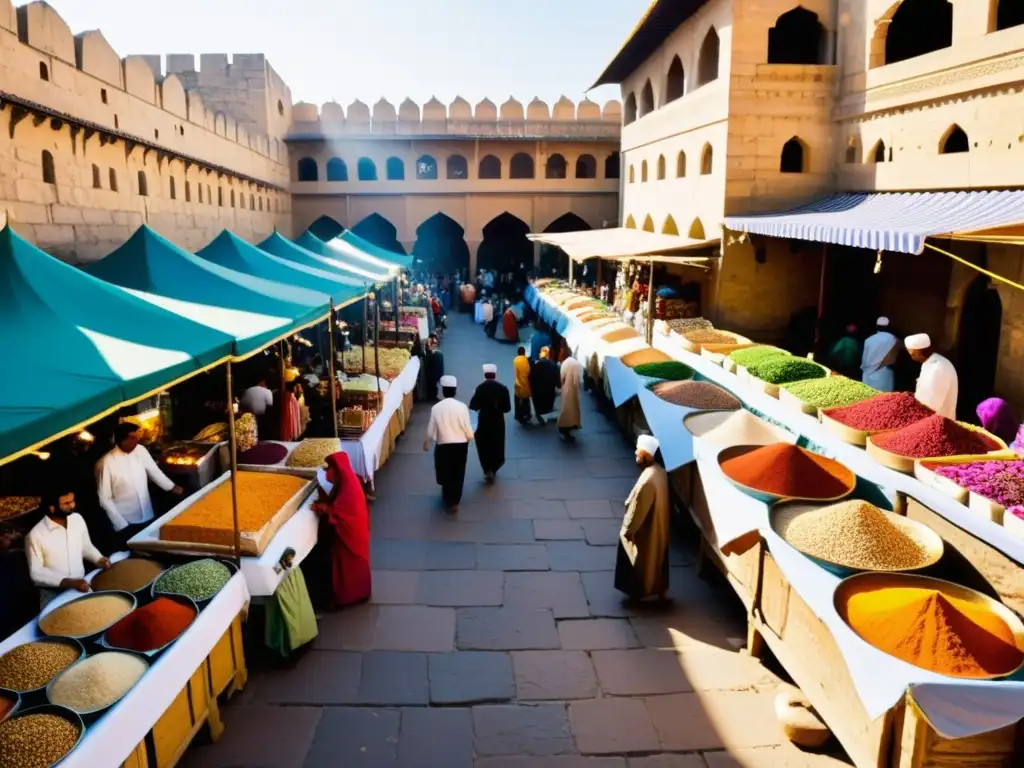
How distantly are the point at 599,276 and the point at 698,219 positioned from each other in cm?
447

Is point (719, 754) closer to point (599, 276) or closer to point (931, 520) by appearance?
point (931, 520)

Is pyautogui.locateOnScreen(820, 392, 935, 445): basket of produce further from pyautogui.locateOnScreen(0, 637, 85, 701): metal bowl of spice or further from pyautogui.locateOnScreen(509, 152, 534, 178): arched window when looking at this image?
pyautogui.locateOnScreen(509, 152, 534, 178): arched window

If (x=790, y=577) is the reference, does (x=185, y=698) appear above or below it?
below

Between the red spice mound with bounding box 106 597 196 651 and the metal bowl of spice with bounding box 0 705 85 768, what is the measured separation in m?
0.57

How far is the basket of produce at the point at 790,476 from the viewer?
17.9ft

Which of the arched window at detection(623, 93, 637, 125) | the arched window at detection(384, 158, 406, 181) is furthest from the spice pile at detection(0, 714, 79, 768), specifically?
the arched window at detection(384, 158, 406, 181)

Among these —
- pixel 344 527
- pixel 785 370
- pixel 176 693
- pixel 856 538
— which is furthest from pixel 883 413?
pixel 176 693

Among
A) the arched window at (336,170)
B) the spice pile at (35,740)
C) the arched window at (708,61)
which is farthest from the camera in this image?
the arched window at (336,170)

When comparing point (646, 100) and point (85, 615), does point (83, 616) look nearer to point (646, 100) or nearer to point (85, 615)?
point (85, 615)

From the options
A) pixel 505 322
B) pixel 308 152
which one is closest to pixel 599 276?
pixel 505 322

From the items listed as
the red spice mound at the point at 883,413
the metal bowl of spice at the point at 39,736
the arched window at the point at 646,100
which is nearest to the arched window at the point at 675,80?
the arched window at the point at 646,100

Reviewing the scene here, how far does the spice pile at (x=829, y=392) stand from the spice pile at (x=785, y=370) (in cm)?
41

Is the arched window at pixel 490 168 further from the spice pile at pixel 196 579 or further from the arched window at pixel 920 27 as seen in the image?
the spice pile at pixel 196 579

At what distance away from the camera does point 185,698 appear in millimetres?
3977
